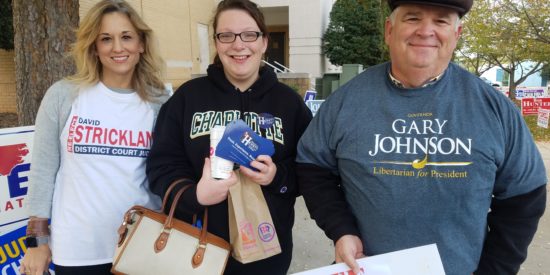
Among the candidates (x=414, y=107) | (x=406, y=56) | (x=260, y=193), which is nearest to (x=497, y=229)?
(x=414, y=107)

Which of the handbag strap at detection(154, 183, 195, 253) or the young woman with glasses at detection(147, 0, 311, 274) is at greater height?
the young woman with glasses at detection(147, 0, 311, 274)

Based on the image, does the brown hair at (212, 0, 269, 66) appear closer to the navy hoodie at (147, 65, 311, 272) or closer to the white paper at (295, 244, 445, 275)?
the navy hoodie at (147, 65, 311, 272)

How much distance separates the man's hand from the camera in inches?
62.6

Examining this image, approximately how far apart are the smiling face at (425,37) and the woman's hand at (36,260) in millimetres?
1909

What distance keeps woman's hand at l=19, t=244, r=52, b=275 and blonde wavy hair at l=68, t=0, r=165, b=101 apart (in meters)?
0.86

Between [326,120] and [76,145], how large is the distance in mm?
1210

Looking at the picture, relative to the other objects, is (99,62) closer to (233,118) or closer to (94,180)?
(94,180)

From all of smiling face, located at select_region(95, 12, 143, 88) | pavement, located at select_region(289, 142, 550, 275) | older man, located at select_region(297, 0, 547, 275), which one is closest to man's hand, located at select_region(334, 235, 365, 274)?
older man, located at select_region(297, 0, 547, 275)

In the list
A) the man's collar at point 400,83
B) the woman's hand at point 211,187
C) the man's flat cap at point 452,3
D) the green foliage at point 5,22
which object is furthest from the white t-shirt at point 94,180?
the green foliage at point 5,22

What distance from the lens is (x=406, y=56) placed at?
Result: 1583mm

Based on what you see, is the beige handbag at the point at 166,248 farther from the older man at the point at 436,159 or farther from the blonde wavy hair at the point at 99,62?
the blonde wavy hair at the point at 99,62

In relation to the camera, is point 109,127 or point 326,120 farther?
point 109,127

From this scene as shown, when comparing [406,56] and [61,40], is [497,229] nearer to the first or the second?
[406,56]

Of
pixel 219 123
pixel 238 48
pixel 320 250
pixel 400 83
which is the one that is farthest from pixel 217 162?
pixel 320 250
